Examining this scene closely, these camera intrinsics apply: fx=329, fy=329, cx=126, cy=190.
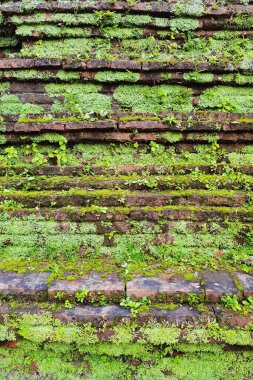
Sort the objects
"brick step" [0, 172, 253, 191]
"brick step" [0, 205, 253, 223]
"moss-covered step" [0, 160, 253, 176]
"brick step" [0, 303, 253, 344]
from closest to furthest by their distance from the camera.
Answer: "brick step" [0, 303, 253, 344] → "brick step" [0, 205, 253, 223] → "brick step" [0, 172, 253, 191] → "moss-covered step" [0, 160, 253, 176]

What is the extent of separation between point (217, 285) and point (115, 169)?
131 cm

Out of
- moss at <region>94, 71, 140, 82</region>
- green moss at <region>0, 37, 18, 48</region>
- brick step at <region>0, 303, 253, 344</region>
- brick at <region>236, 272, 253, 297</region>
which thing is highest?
green moss at <region>0, 37, 18, 48</region>

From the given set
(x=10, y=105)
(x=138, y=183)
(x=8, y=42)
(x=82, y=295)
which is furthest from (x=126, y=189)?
(x=8, y=42)

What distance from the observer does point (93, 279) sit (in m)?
2.41

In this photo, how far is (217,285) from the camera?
7.75 feet

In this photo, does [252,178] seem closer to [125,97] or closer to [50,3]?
[125,97]

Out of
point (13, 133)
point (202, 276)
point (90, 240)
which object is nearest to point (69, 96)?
point (13, 133)

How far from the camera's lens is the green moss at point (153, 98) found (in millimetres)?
3199

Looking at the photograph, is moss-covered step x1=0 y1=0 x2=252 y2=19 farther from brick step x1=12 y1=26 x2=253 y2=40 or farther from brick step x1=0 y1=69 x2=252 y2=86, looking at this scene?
brick step x1=0 y1=69 x2=252 y2=86

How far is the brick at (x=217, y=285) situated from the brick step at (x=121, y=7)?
2.59 metres

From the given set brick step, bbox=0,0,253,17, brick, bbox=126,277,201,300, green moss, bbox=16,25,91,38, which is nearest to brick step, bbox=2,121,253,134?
green moss, bbox=16,25,91,38

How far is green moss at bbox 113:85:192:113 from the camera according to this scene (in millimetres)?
3199

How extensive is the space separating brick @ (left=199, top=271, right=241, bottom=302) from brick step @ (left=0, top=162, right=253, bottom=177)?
94 cm

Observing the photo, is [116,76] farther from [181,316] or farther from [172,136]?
[181,316]
